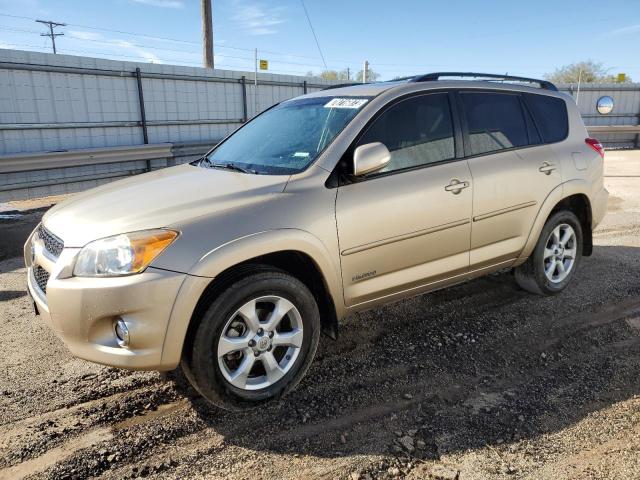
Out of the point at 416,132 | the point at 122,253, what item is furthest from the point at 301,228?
the point at 416,132

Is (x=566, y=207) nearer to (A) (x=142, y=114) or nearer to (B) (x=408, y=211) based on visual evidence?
(B) (x=408, y=211)

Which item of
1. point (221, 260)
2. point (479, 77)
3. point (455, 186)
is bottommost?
point (221, 260)

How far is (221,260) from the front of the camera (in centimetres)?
261

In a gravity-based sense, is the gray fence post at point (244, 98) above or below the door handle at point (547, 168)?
above

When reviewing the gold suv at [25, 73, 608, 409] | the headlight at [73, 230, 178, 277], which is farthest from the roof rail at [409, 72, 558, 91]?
the headlight at [73, 230, 178, 277]

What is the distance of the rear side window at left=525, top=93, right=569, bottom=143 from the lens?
4.34 m

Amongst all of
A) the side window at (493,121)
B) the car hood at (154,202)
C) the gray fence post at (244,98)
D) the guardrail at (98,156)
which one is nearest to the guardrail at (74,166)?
the guardrail at (98,156)

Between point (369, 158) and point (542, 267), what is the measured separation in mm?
2247

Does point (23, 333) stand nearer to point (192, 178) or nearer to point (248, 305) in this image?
point (192, 178)

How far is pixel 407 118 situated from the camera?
3.52 m

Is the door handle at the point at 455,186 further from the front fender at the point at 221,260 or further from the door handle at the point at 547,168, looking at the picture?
the front fender at the point at 221,260

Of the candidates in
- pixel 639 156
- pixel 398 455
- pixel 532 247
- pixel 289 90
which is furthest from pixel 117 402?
pixel 639 156

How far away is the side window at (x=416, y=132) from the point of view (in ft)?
11.1

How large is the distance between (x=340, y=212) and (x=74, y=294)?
4.99 ft
